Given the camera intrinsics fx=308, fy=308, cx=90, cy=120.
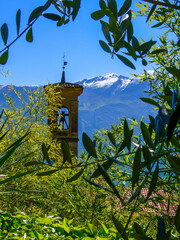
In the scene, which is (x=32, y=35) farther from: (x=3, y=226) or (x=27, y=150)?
(x=27, y=150)

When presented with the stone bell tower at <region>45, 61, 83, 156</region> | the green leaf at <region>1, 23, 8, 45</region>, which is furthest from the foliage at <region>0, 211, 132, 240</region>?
the stone bell tower at <region>45, 61, 83, 156</region>

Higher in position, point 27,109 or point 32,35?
point 27,109

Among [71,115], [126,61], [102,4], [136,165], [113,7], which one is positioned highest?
[71,115]

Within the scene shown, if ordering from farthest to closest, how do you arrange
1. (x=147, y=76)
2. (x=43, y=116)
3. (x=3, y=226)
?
1. (x=43, y=116)
2. (x=147, y=76)
3. (x=3, y=226)

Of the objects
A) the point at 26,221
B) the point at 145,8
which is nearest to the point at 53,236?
the point at 26,221

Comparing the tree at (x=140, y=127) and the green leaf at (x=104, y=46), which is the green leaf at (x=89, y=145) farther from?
the green leaf at (x=104, y=46)

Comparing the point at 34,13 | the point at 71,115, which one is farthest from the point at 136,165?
the point at 71,115

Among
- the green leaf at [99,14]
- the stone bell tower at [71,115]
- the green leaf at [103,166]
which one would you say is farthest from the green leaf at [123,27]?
the stone bell tower at [71,115]

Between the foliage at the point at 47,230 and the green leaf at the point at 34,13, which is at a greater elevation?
the green leaf at the point at 34,13

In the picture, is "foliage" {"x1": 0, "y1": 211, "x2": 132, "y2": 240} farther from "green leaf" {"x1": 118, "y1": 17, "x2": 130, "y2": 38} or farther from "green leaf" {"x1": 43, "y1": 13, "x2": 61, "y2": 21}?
"green leaf" {"x1": 118, "y1": 17, "x2": 130, "y2": 38}

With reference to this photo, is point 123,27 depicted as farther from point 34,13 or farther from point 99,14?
point 34,13

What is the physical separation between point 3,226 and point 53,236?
1.28ft

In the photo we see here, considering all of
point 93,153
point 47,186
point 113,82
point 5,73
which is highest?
point 113,82

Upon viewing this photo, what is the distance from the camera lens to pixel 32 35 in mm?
880
